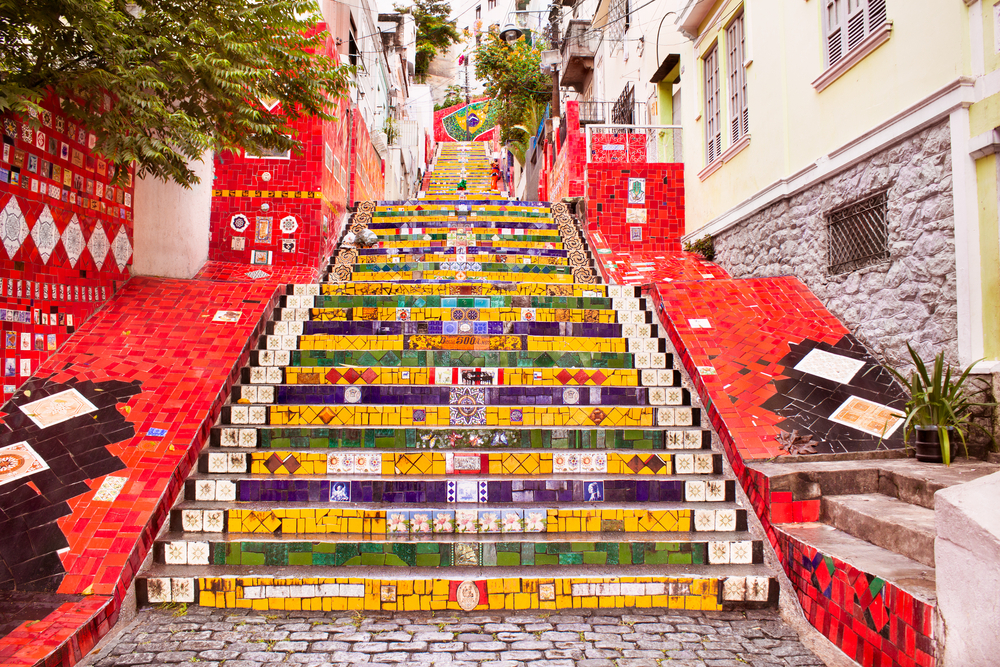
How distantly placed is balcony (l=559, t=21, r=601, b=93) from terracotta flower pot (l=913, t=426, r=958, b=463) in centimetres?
1468

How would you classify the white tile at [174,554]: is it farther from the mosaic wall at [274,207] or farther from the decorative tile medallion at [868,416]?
the mosaic wall at [274,207]

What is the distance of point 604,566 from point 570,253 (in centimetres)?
551

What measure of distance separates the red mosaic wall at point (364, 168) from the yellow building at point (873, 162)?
6295mm

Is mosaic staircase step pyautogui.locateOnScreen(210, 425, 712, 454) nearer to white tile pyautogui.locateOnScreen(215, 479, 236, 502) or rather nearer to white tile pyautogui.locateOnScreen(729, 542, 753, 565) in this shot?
white tile pyautogui.locateOnScreen(215, 479, 236, 502)

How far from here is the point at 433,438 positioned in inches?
168

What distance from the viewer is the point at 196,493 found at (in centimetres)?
392

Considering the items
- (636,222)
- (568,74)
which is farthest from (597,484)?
(568,74)

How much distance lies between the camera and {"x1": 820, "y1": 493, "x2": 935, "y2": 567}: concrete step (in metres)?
2.87

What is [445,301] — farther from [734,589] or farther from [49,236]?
[734,589]

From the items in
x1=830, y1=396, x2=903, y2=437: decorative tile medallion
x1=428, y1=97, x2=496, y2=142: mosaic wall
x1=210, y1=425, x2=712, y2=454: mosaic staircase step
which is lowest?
x1=210, y1=425, x2=712, y2=454: mosaic staircase step

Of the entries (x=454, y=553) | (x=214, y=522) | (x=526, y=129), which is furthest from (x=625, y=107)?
(x=214, y=522)

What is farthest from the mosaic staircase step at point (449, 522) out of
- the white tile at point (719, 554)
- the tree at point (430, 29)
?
the tree at point (430, 29)

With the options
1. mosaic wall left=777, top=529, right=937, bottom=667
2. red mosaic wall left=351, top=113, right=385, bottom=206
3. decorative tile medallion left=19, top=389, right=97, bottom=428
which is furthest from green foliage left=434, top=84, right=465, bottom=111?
mosaic wall left=777, top=529, right=937, bottom=667

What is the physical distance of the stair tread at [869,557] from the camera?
260 cm
